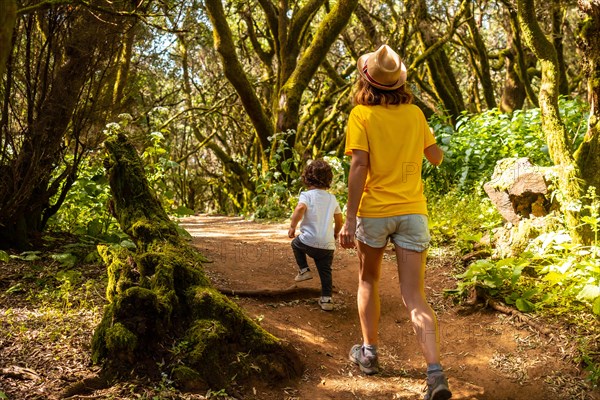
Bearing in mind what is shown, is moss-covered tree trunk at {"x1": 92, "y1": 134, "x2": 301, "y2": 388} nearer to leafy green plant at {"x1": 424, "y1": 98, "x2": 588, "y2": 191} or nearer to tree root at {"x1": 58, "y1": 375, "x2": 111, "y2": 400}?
tree root at {"x1": 58, "y1": 375, "x2": 111, "y2": 400}

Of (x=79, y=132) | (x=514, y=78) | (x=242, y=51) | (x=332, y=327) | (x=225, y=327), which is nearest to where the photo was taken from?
(x=225, y=327)

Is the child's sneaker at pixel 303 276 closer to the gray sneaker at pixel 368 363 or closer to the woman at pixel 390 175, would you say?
the gray sneaker at pixel 368 363

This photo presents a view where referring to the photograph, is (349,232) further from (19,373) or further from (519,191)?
(519,191)

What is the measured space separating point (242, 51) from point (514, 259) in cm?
1613

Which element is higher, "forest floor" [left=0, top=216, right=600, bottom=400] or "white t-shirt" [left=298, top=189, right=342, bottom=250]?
"white t-shirt" [left=298, top=189, right=342, bottom=250]

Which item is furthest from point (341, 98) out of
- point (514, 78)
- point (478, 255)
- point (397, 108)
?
point (397, 108)

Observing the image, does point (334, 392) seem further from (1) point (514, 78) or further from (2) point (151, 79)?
(2) point (151, 79)

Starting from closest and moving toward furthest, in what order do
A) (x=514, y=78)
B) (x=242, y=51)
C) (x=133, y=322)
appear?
(x=133, y=322)
(x=514, y=78)
(x=242, y=51)

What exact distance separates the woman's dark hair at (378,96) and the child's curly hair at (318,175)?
1.53 meters

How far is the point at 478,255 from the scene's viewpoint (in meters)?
5.87

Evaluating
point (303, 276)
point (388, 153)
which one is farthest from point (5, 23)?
point (303, 276)

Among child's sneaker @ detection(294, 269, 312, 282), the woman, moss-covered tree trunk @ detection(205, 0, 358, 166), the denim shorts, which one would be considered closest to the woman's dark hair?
the woman

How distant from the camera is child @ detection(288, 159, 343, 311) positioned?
509 centimetres

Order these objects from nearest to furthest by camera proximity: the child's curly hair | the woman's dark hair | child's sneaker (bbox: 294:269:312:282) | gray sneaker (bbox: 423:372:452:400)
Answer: gray sneaker (bbox: 423:372:452:400)
the woman's dark hair
the child's curly hair
child's sneaker (bbox: 294:269:312:282)
